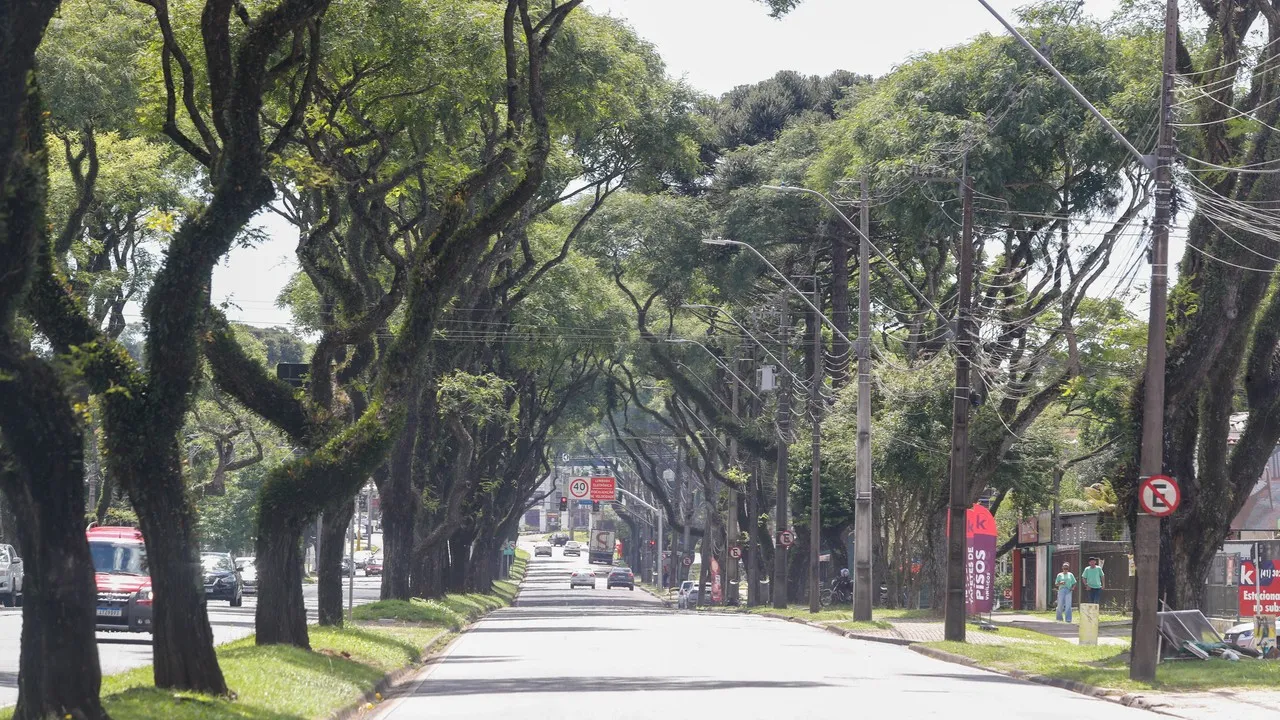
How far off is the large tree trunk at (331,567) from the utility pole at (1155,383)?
11.6 m

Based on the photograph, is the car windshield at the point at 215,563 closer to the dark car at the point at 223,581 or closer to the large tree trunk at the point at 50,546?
the dark car at the point at 223,581

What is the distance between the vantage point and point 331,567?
2561 centimetres

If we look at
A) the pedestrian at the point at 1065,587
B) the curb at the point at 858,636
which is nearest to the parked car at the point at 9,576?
the curb at the point at 858,636

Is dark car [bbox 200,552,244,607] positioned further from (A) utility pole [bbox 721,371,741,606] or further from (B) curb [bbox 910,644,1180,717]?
(B) curb [bbox 910,644,1180,717]

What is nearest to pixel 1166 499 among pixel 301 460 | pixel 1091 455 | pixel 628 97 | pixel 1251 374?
pixel 1251 374

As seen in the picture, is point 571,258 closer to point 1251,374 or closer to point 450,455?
point 450,455

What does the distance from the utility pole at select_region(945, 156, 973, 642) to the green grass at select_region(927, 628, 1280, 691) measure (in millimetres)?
894

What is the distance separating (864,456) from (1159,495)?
17.3 meters

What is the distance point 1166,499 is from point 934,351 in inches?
1001

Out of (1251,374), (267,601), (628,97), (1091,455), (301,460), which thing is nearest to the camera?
(301,460)

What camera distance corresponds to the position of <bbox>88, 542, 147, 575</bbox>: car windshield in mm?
29516

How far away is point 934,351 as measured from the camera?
1799 inches

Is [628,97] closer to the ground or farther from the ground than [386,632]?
farther from the ground

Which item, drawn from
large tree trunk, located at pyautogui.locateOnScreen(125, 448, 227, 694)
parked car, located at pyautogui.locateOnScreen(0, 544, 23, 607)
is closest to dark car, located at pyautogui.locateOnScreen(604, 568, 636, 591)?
parked car, located at pyautogui.locateOnScreen(0, 544, 23, 607)
